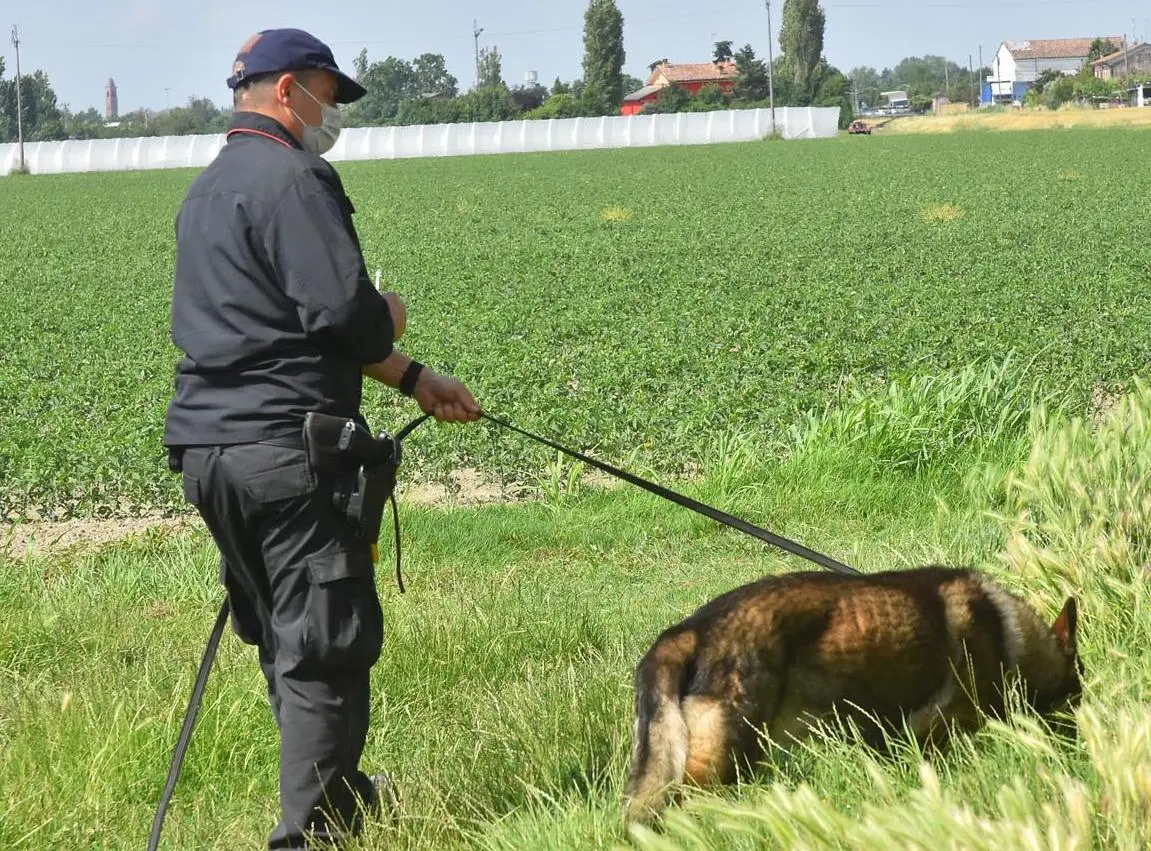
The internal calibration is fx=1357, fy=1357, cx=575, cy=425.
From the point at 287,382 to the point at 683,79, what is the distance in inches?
5783

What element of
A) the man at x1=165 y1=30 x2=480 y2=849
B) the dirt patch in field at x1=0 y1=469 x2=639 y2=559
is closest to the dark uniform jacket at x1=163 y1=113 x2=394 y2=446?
the man at x1=165 y1=30 x2=480 y2=849

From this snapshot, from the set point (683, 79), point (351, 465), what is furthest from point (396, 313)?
point (683, 79)

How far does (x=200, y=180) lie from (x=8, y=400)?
8.93 metres

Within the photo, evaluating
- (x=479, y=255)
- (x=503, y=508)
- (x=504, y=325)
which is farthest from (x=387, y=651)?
(x=479, y=255)

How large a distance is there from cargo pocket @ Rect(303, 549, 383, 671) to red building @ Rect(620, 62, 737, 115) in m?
119

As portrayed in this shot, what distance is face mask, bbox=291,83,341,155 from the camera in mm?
3646

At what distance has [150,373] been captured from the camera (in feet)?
42.0

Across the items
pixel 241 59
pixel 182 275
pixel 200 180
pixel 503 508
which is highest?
pixel 241 59

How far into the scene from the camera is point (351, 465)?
138 inches

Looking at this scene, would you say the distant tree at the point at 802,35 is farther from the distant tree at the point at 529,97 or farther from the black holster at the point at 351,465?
the black holster at the point at 351,465

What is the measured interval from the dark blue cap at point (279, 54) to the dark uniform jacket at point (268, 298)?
127 mm

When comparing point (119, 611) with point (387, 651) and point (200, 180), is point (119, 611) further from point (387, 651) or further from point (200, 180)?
point (200, 180)

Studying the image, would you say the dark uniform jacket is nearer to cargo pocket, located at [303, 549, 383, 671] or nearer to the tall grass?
cargo pocket, located at [303, 549, 383, 671]

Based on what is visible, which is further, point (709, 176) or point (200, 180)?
point (709, 176)
